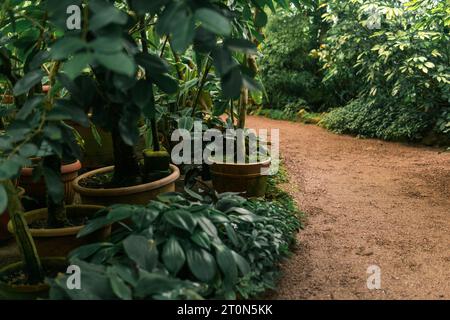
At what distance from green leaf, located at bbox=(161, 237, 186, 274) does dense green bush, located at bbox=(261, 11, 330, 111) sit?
24.3ft

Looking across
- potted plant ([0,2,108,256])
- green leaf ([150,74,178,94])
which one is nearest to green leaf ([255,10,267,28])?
green leaf ([150,74,178,94])

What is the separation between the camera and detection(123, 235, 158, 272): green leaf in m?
1.54

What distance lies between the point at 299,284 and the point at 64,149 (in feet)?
4.02

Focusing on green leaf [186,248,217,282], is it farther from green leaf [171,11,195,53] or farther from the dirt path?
green leaf [171,11,195,53]

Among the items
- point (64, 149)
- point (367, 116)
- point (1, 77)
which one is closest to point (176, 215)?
point (64, 149)

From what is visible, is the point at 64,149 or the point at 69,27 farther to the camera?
the point at 64,149

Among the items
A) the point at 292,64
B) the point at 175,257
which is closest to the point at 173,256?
the point at 175,257

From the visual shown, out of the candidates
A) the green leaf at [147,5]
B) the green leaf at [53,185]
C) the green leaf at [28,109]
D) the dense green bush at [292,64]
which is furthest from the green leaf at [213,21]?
the dense green bush at [292,64]

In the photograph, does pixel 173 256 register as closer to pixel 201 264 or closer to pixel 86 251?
pixel 201 264

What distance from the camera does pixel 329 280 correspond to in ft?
7.02

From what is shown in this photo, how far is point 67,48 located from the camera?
113 centimetres

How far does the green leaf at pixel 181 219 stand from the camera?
167 cm

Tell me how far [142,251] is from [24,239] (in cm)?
50
